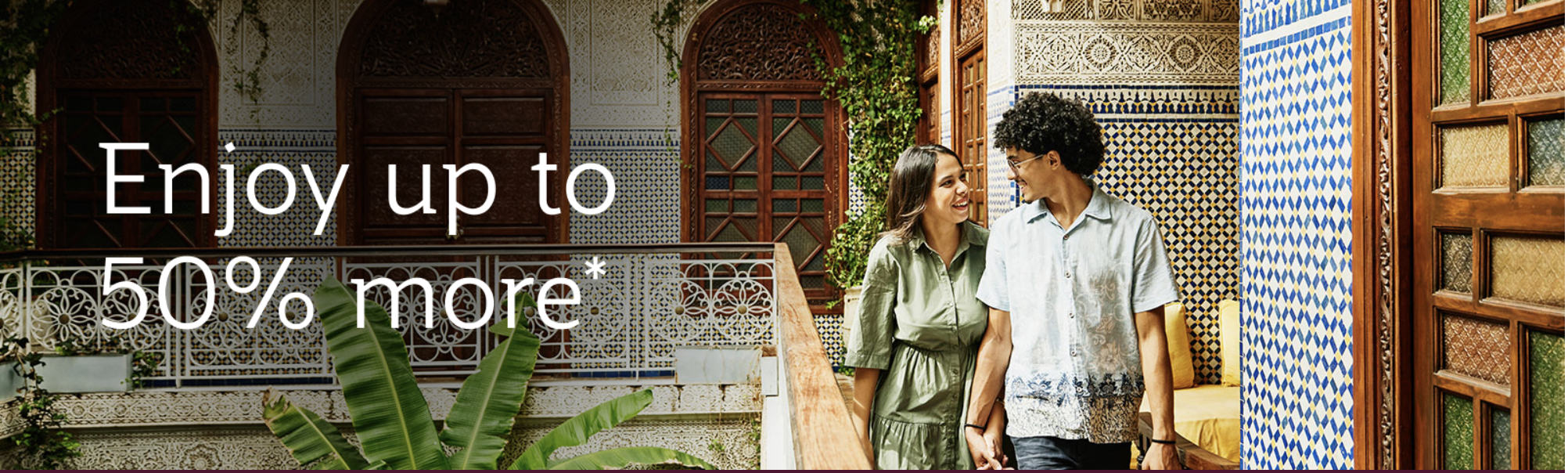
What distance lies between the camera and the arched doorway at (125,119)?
25.3 ft

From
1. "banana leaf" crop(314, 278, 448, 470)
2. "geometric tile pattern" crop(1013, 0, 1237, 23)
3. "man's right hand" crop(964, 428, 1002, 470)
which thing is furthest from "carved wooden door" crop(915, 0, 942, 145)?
"man's right hand" crop(964, 428, 1002, 470)

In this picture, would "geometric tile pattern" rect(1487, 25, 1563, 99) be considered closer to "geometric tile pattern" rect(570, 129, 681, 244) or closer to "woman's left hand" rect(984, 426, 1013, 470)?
"woman's left hand" rect(984, 426, 1013, 470)

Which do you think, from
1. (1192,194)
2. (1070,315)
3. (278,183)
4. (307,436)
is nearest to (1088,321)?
(1070,315)

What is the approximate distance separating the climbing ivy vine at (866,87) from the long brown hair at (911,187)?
4976 mm

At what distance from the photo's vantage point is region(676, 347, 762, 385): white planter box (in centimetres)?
656

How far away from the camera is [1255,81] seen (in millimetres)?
→ 2809

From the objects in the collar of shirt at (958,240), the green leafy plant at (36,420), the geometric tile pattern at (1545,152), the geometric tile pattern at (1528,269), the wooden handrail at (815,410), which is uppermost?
the geometric tile pattern at (1545,152)

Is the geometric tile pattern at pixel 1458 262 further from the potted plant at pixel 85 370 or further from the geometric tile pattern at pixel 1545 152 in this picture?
the potted plant at pixel 85 370

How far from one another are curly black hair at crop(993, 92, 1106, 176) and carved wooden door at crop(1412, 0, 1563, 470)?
0.66 m

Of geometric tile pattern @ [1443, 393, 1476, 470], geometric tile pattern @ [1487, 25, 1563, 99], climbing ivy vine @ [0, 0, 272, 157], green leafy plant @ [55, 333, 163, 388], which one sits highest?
climbing ivy vine @ [0, 0, 272, 157]

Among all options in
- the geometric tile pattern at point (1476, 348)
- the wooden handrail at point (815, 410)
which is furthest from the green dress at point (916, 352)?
the geometric tile pattern at point (1476, 348)

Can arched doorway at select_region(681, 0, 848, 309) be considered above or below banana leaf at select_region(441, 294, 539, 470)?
above

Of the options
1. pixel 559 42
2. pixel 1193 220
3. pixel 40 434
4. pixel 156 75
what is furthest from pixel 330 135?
pixel 1193 220

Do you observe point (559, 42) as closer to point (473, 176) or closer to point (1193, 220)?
point (473, 176)
